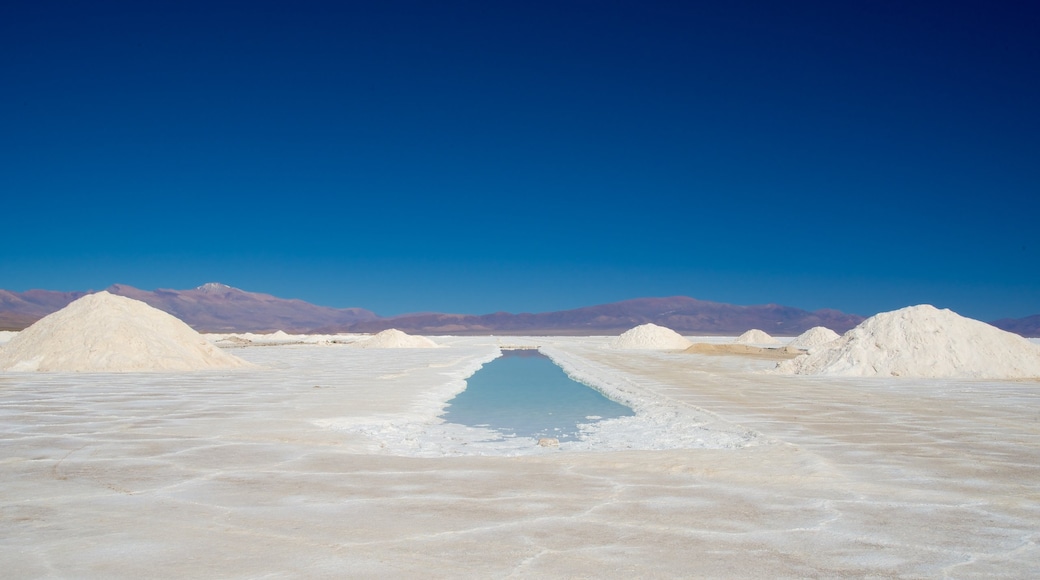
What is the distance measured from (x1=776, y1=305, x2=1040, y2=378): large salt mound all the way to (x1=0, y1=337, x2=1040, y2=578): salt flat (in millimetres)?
10544

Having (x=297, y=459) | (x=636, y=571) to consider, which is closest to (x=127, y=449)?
(x=297, y=459)

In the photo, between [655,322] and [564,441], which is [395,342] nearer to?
[564,441]

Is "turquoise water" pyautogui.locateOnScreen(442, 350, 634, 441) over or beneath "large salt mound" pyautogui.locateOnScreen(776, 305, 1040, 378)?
beneath

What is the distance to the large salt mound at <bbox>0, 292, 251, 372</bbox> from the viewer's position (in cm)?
2064

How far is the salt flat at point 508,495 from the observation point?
3805mm

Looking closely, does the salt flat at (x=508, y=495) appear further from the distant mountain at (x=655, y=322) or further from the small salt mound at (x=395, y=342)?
the distant mountain at (x=655, y=322)

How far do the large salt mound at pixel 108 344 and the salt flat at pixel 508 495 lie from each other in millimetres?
10372

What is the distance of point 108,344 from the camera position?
2116 cm

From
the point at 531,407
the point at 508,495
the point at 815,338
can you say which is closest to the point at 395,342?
the point at 815,338

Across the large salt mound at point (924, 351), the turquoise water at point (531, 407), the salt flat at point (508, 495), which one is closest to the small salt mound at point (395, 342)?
the turquoise water at point (531, 407)

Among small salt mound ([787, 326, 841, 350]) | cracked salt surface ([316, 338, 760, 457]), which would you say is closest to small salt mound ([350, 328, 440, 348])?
small salt mound ([787, 326, 841, 350])

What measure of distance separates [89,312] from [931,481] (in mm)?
23088

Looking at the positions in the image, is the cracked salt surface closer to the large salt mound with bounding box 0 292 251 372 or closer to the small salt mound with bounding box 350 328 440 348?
the large salt mound with bounding box 0 292 251 372

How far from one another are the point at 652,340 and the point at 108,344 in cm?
3838
